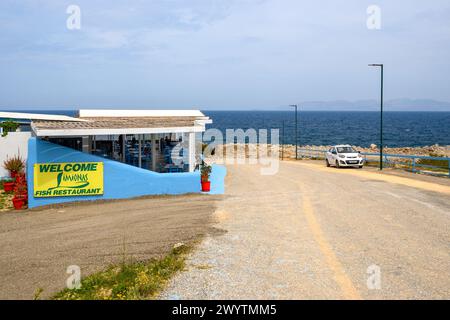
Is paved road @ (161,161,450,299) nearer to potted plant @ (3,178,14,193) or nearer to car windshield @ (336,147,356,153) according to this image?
potted plant @ (3,178,14,193)

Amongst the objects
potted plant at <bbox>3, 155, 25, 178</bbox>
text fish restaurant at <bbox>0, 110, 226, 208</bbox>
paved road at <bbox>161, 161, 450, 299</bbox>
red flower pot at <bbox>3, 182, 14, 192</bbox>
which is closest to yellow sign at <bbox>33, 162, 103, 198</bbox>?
text fish restaurant at <bbox>0, 110, 226, 208</bbox>

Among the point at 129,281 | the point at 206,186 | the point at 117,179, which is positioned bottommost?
the point at 129,281

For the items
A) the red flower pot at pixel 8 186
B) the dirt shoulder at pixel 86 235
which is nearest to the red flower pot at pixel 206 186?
the dirt shoulder at pixel 86 235

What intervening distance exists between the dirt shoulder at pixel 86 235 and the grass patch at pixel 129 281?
56 cm

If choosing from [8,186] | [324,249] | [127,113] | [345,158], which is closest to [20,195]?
[8,186]

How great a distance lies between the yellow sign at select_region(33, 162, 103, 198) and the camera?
1945 cm

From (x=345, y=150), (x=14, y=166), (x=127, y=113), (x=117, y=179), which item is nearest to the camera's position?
(x=117, y=179)

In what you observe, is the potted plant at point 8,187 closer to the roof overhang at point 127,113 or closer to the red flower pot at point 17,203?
the red flower pot at point 17,203

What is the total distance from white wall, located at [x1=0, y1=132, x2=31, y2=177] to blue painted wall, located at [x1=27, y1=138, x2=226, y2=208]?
6707 millimetres

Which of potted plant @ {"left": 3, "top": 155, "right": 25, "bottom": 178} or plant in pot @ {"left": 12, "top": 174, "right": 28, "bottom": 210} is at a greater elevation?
potted plant @ {"left": 3, "top": 155, "right": 25, "bottom": 178}

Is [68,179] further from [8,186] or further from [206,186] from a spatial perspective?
[206,186]

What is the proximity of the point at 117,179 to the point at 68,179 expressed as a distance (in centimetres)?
192

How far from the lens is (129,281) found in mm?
9023
